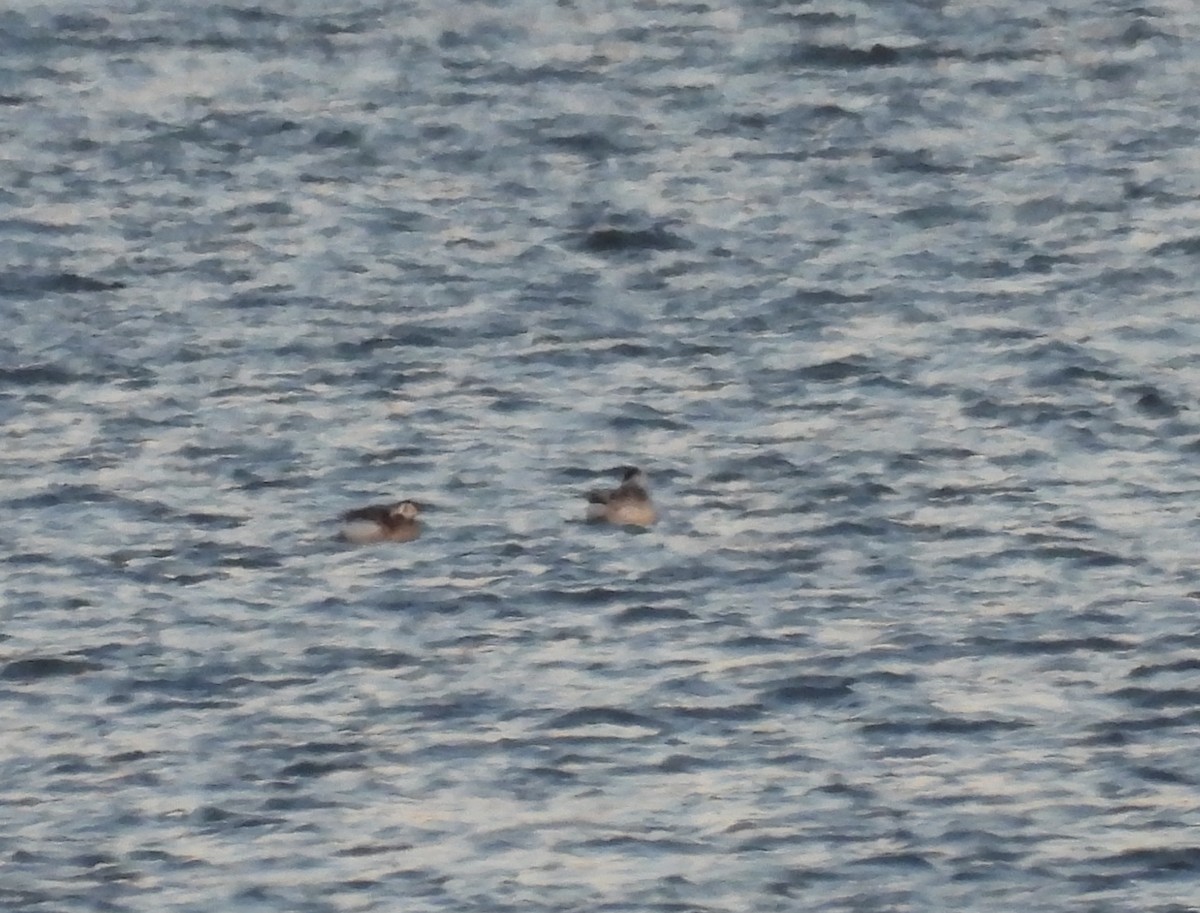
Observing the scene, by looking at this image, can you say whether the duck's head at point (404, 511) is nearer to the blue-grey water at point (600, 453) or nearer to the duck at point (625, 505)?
the blue-grey water at point (600, 453)

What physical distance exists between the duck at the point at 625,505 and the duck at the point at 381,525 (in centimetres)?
86

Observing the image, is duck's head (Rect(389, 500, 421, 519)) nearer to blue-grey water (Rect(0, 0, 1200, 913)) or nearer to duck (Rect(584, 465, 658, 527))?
blue-grey water (Rect(0, 0, 1200, 913))

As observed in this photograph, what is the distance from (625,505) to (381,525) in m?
1.16

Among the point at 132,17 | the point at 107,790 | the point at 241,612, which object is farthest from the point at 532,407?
the point at 132,17

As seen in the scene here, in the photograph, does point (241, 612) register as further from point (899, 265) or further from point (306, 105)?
point (306, 105)

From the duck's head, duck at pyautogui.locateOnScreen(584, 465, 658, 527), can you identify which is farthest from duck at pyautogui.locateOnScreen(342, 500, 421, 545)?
duck at pyautogui.locateOnScreen(584, 465, 658, 527)

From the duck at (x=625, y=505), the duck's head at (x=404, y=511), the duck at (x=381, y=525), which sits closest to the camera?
the duck at (x=381, y=525)

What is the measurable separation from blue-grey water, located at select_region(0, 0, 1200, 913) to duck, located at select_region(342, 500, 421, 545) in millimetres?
96

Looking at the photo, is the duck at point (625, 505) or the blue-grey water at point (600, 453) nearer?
the blue-grey water at point (600, 453)

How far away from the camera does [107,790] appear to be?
534 inches

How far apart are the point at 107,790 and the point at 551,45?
1182 centimetres

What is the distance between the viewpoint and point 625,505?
16141mm

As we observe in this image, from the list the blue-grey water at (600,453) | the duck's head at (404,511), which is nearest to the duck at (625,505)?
the blue-grey water at (600,453)

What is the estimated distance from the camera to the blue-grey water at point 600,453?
1331cm
